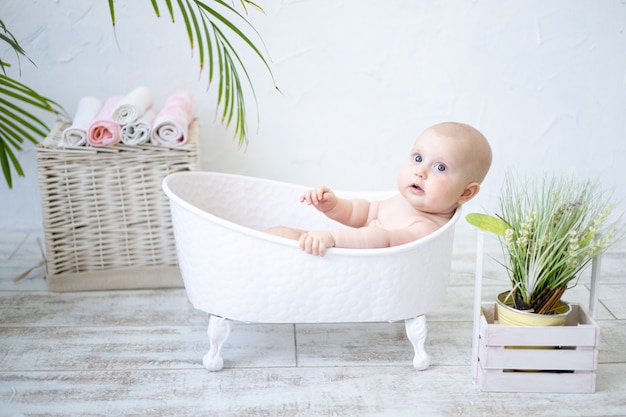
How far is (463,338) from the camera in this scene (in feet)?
5.91

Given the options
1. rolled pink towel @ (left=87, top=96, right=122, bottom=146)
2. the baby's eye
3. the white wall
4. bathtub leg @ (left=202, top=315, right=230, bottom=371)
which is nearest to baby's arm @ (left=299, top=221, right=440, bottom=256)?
the baby's eye

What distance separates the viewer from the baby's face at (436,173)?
1.56 m

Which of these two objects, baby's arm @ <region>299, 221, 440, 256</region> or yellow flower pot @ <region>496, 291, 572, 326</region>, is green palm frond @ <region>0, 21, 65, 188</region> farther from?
yellow flower pot @ <region>496, 291, 572, 326</region>

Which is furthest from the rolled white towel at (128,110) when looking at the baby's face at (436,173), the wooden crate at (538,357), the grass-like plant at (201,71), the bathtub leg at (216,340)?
the wooden crate at (538,357)

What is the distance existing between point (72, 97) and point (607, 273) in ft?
5.48

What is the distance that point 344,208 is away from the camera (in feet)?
5.83

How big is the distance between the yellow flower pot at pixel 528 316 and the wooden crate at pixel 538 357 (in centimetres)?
3

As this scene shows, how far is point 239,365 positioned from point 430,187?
57cm

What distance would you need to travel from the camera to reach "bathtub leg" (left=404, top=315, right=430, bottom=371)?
164cm

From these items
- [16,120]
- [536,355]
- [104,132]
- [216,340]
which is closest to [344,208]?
[216,340]

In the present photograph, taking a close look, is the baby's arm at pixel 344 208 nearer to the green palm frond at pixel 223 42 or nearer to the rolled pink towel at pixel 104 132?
the green palm frond at pixel 223 42

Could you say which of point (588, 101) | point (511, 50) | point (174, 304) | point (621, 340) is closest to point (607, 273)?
point (621, 340)

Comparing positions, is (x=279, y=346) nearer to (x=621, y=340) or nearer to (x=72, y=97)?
(x=621, y=340)

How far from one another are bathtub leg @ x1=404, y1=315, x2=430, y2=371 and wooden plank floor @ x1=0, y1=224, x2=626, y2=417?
0.02 meters
